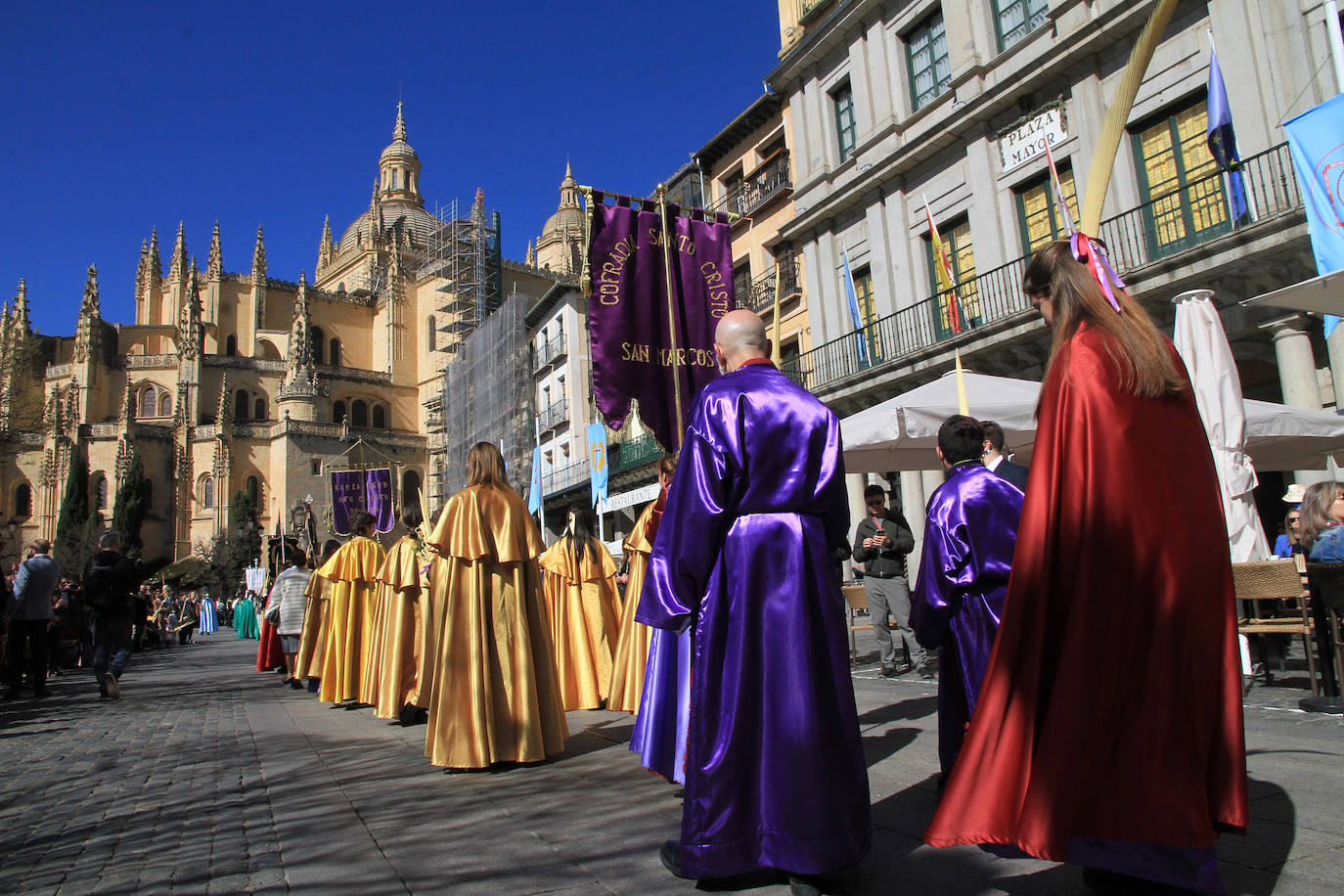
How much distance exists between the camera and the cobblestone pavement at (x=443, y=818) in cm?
267

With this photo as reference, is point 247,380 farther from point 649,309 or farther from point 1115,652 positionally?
point 1115,652

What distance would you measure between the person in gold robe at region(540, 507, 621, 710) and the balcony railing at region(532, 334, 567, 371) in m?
30.0

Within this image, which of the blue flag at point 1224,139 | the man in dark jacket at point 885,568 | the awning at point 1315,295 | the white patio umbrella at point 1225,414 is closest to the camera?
the awning at point 1315,295

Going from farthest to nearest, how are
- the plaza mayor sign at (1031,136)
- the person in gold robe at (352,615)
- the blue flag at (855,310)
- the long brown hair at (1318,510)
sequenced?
the blue flag at (855,310), the plaza mayor sign at (1031,136), the person in gold robe at (352,615), the long brown hair at (1318,510)

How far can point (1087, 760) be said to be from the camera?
2.16 meters

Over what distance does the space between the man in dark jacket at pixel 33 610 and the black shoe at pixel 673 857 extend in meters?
9.05

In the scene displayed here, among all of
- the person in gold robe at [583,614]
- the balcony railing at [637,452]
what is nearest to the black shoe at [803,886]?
the person in gold robe at [583,614]

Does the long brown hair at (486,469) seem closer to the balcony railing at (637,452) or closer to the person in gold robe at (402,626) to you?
the person in gold robe at (402,626)

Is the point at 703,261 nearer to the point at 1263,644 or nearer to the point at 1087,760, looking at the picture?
the point at 1263,644

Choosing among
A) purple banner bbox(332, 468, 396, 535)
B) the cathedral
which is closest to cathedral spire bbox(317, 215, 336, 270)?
the cathedral

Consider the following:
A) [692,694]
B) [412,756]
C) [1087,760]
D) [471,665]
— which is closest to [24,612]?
[412,756]

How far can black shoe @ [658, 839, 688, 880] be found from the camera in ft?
8.68

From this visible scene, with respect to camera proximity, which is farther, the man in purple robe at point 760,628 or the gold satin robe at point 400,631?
the gold satin robe at point 400,631

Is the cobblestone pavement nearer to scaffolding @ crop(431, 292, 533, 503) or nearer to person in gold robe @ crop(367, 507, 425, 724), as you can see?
person in gold robe @ crop(367, 507, 425, 724)
